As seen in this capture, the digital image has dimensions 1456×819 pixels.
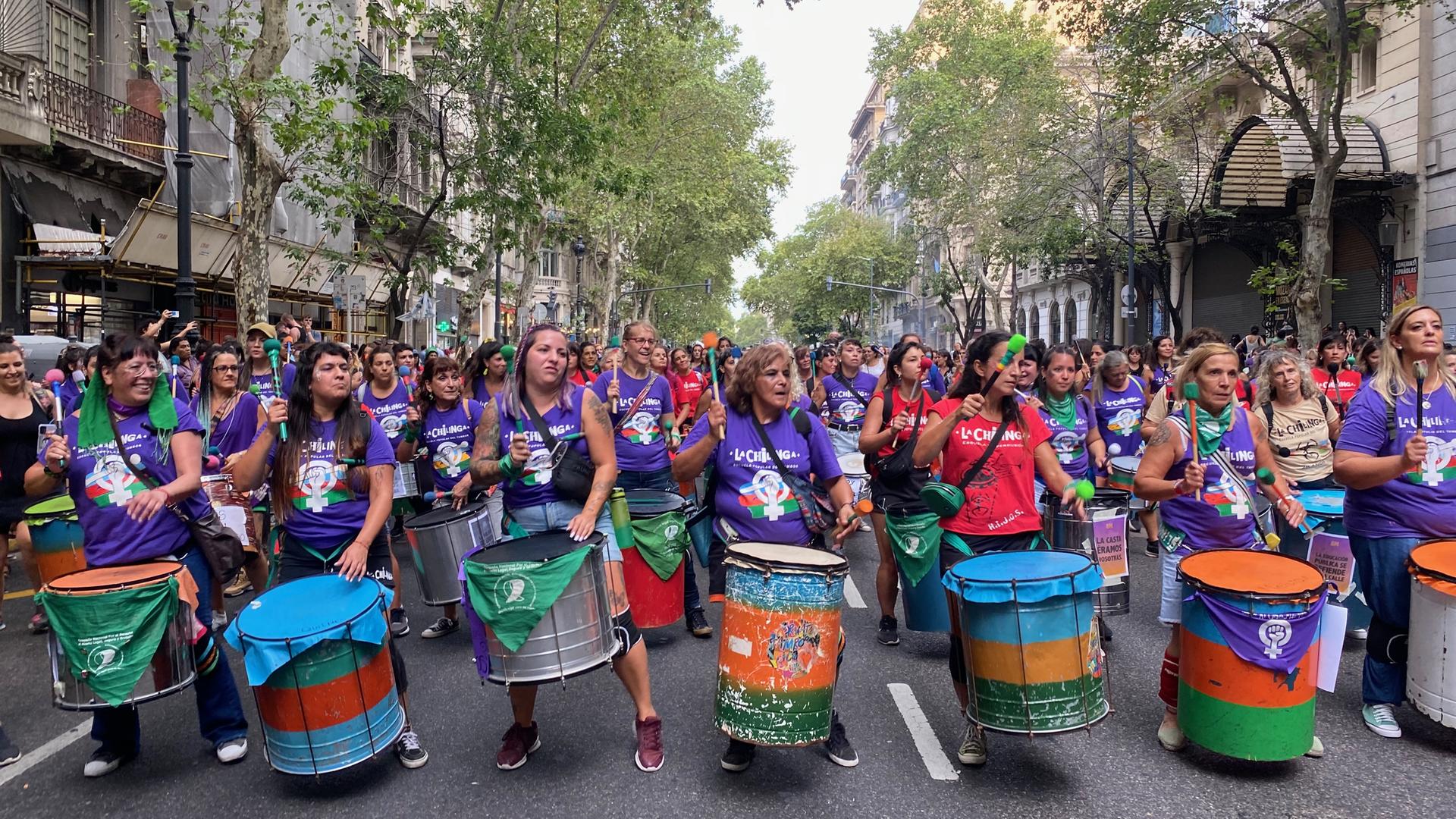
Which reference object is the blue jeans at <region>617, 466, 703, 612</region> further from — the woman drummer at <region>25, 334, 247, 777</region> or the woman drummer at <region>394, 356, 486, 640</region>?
the woman drummer at <region>25, 334, 247, 777</region>

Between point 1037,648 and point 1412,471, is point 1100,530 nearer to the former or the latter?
point 1412,471

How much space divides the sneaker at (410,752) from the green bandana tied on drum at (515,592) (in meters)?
0.94

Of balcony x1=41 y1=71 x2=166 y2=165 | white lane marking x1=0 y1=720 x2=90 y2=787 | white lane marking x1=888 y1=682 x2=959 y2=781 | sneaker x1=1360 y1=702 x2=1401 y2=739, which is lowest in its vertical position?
white lane marking x1=888 y1=682 x2=959 y2=781

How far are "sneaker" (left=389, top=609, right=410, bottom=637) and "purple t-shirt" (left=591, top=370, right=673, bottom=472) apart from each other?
1.69m

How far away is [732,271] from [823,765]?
59.2m

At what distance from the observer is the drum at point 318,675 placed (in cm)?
363

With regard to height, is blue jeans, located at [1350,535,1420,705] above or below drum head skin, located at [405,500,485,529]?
below

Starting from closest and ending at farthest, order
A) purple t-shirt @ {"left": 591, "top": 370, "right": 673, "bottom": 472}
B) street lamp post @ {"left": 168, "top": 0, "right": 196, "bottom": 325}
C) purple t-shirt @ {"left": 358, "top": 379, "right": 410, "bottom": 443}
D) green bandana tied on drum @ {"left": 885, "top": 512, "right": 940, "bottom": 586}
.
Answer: green bandana tied on drum @ {"left": 885, "top": 512, "right": 940, "bottom": 586} → purple t-shirt @ {"left": 591, "top": 370, "right": 673, "bottom": 472} → purple t-shirt @ {"left": 358, "top": 379, "right": 410, "bottom": 443} → street lamp post @ {"left": 168, "top": 0, "right": 196, "bottom": 325}

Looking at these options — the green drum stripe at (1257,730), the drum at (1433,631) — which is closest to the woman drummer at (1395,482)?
the drum at (1433,631)

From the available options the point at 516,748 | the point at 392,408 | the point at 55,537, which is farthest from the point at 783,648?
the point at 55,537

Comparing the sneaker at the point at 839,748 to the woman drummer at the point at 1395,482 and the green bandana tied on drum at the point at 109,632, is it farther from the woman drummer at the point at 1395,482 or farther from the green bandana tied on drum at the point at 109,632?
the green bandana tied on drum at the point at 109,632

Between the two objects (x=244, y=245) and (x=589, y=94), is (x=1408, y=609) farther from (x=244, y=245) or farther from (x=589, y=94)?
(x=589, y=94)

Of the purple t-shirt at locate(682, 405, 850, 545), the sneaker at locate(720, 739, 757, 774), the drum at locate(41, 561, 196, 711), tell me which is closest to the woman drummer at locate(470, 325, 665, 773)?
the sneaker at locate(720, 739, 757, 774)

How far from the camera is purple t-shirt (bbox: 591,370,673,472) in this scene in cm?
702
